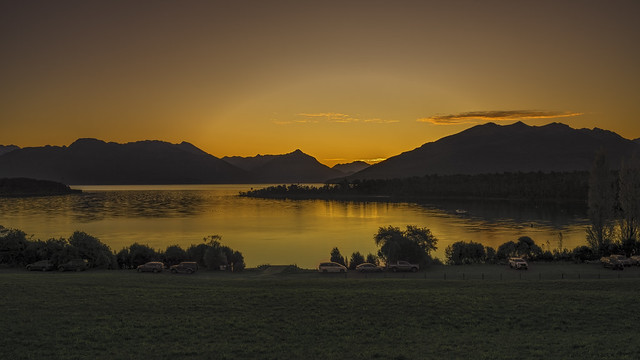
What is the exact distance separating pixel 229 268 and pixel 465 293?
29149 mm

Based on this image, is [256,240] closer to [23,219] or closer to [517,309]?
[517,309]

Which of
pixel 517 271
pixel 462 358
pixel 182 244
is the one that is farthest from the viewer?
pixel 182 244

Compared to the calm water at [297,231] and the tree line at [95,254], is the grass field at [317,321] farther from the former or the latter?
the calm water at [297,231]

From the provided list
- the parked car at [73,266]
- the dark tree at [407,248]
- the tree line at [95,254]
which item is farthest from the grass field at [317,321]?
the dark tree at [407,248]

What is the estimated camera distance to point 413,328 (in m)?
21.4

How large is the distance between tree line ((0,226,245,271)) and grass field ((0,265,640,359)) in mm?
18260

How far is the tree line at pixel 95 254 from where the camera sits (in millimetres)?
49500

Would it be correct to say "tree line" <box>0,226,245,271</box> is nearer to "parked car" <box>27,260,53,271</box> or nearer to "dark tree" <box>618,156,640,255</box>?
"parked car" <box>27,260,53,271</box>

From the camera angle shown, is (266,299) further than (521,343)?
Yes

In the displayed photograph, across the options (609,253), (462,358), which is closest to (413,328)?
(462,358)

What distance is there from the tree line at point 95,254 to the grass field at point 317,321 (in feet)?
59.9

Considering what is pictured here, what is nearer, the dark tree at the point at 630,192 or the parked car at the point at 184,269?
the parked car at the point at 184,269

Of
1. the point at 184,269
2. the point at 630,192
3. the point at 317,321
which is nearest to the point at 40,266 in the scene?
the point at 184,269

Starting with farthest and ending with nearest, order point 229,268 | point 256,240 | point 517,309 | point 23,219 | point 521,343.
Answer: point 23,219 < point 256,240 < point 229,268 < point 517,309 < point 521,343
